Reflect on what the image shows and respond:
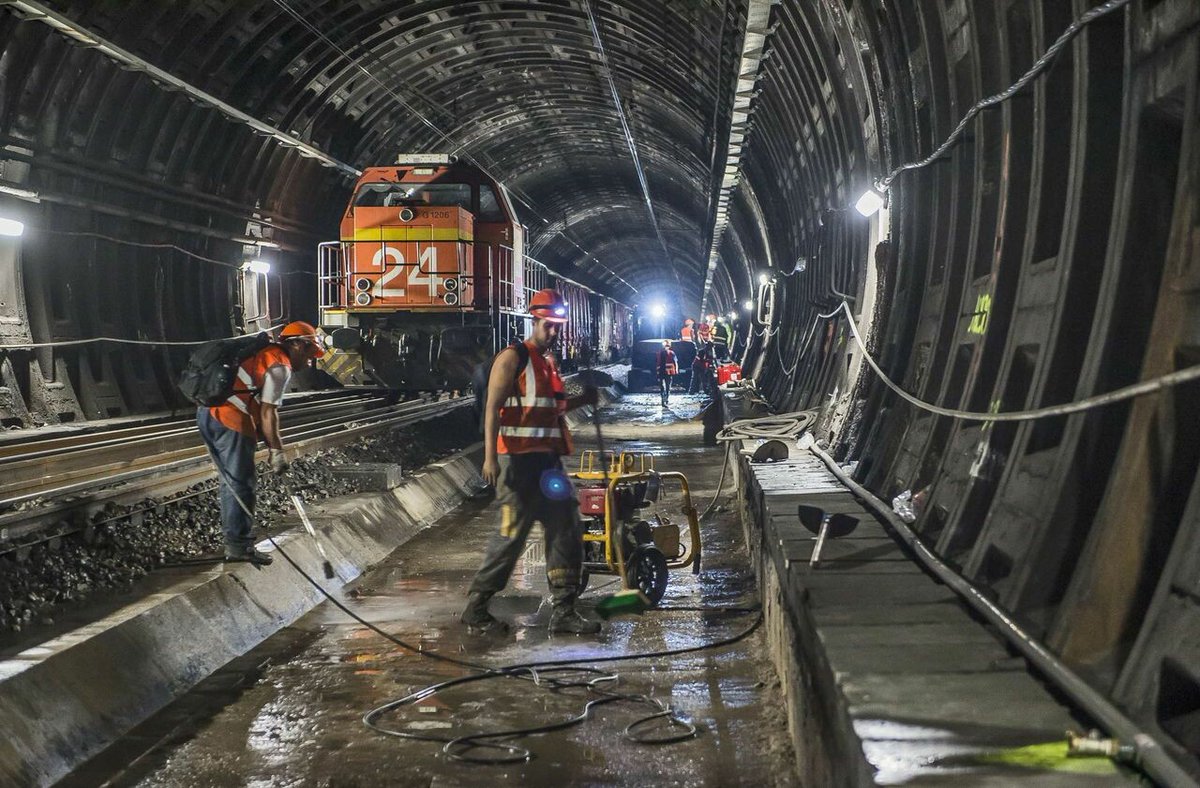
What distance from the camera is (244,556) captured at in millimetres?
7406

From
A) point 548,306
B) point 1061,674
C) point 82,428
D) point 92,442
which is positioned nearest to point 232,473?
point 548,306

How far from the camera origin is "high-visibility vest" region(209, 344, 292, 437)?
7.43 m

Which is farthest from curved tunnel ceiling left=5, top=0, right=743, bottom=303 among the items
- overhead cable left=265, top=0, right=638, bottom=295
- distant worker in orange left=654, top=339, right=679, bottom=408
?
distant worker in orange left=654, top=339, right=679, bottom=408

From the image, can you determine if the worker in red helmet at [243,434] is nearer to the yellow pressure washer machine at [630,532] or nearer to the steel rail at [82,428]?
the yellow pressure washer machine at [630,532]

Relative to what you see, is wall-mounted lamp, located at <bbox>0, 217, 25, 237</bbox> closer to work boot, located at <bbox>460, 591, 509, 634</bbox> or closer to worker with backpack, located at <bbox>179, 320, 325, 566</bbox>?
worker with backpack, located at <bbox>179, 320, 325, 566</bbox>

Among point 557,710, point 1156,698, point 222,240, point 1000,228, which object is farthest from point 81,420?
point 1156,698

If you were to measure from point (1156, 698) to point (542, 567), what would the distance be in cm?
652

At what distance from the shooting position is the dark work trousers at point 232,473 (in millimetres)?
7414

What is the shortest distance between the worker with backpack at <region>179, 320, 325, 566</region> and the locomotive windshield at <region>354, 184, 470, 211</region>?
1047 centimetres

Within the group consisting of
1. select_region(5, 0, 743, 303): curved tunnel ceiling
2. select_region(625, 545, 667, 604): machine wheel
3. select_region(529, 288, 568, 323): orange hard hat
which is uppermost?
select_region(5, 0, 743, 303): curved tunnel ceiling

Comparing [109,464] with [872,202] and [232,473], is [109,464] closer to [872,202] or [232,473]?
[232,473]

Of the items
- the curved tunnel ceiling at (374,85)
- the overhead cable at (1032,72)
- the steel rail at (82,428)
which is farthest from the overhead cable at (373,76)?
the overhead cable at (1032,72)

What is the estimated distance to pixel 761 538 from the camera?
7.60 m

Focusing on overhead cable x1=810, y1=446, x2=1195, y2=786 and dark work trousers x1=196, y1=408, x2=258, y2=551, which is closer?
overhead cable x1=810, y1=446, x2=1195, y2=786
